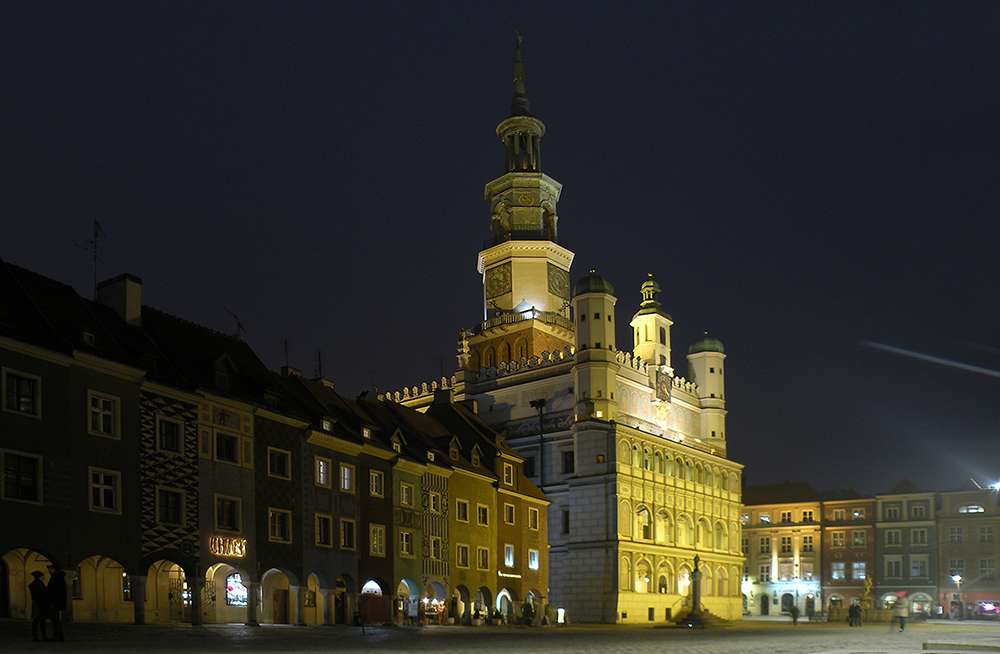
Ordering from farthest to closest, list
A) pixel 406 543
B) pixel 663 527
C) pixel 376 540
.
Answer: pixel 663 527 → pixel 406 543 → pixel 376 540

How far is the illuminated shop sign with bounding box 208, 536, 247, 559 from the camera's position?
126ft

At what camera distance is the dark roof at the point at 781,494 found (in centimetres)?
11712

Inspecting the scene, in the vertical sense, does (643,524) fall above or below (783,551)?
above

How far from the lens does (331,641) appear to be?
3088cm

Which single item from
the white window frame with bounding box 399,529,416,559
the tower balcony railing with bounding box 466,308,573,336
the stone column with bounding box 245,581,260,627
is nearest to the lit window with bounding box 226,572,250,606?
the stone column with bounding box 245,581,260,627

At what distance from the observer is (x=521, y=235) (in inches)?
3447

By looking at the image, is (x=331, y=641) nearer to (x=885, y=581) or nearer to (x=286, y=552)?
(x=286, y=552)

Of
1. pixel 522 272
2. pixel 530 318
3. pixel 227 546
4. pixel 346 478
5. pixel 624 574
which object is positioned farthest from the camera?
pixel 522 272

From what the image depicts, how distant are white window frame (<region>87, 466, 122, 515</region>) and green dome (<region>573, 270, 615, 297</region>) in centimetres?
4675

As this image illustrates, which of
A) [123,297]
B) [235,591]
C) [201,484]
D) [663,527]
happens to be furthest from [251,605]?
[663,527]

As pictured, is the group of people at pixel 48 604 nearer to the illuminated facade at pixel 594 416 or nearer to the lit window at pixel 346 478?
the lit window at pixel 346 478

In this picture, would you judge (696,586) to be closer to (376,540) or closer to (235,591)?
(376,540)

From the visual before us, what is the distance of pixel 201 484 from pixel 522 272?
5068 cm

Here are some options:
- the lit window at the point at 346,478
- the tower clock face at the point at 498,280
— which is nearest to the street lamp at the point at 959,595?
the tower clock face at the point at 498,280
